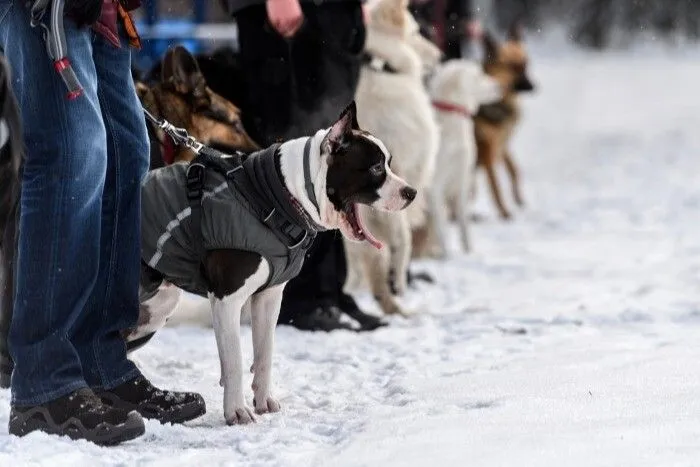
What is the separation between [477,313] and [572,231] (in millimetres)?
4022

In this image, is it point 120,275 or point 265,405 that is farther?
point 265,405

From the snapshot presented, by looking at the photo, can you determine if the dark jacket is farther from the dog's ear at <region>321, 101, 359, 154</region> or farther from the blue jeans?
the blue jeans

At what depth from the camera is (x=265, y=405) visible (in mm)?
3451

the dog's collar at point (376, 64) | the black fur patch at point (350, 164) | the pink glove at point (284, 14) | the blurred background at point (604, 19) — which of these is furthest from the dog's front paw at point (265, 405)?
the blurred background at point (604, 19)

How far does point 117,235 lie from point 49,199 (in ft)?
1.13

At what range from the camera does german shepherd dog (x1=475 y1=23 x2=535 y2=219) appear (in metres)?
10.1

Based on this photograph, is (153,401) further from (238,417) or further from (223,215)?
(223,215)

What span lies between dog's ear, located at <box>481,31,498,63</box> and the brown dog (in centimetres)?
667

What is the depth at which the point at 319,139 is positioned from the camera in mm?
3238

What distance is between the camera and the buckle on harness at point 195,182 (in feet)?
10.7

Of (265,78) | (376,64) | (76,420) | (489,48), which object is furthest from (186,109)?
(489,48)

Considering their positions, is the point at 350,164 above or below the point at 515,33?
above

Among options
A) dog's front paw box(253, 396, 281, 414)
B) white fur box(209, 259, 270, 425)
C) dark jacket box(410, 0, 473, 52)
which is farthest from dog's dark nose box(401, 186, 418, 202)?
dark jacket box(410, 0, 473, 52)

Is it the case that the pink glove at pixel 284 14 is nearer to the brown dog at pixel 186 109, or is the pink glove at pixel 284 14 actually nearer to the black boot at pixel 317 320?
the brown dog at pixel 186 109
